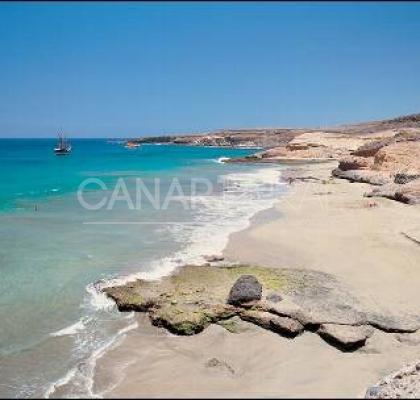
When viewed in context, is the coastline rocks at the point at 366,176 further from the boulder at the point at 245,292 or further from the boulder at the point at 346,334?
the boulder at the point at 346,334

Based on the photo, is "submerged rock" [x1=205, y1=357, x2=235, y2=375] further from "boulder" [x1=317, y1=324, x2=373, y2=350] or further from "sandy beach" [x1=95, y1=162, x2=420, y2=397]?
"boulder" [x1=317, y1=324, x2=373, y2=350]

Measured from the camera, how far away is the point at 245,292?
380 inches

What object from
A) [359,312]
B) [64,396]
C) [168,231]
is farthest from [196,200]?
[64,396]

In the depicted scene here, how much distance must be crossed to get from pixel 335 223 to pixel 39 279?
11.0m

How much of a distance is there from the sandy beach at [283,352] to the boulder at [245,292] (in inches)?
26.6

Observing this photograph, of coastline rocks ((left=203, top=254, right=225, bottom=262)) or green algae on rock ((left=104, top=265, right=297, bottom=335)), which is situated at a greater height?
green algae on rock ((left=104, top=265, right=297, bottom=335))

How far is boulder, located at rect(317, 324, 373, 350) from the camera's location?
806cm

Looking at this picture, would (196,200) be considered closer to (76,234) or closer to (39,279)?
(76,234)

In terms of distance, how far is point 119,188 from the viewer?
33.8 meters

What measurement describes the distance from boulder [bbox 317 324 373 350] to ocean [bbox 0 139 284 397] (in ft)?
11.5

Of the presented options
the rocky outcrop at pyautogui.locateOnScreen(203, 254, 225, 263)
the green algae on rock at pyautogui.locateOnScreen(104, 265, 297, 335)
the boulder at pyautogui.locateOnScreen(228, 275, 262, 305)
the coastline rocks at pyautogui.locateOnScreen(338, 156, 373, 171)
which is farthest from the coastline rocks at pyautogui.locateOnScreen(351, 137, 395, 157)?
the boulder at pyautogui.locateOnScreen(228, 275, 262, 305)

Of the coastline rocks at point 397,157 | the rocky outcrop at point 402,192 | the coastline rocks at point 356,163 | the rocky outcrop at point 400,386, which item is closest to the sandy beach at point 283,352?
the rocky outcrop at point 400,386

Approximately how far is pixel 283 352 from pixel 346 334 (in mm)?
1155

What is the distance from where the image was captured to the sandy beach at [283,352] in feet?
22.1
